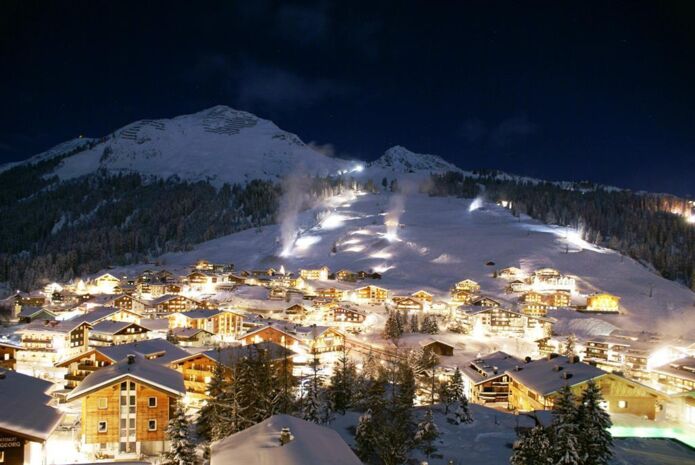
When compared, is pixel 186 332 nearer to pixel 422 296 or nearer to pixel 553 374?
pixel 553 374

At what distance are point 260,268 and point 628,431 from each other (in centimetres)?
10118

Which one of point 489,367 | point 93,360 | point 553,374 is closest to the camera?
point 553,374

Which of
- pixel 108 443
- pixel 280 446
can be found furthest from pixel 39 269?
pixel 280 446

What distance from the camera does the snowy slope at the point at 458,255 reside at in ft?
255

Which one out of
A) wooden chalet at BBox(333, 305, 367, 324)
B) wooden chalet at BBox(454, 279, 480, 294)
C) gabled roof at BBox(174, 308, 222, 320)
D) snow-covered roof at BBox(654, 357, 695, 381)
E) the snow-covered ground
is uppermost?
wooden chalet at BBox(454, 279, 480, 294)

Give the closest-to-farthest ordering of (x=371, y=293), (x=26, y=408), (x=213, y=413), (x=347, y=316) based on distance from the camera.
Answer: (x=26, y=408), (x=213, y=413), (x=347, y=316), (x=371, y=293)

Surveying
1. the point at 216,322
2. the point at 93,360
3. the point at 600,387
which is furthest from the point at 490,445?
the point at 216,322

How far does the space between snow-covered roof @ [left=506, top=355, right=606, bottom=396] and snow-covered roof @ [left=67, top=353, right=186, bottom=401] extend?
2204 cm

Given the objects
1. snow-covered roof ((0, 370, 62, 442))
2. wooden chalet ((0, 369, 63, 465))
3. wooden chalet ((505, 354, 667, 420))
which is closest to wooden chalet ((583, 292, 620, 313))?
wooden chalet ((505, 354, 667, 420))

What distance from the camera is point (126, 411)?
23719 mm

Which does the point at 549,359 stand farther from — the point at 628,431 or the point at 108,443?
the point at 108,443

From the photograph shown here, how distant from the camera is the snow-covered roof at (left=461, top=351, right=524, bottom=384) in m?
40.0

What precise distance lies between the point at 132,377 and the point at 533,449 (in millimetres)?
17989

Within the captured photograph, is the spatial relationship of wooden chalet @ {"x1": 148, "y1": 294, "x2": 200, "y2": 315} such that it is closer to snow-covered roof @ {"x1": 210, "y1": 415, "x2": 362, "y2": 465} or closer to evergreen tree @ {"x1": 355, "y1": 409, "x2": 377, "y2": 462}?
evergreen tree @ {"x1": 355, "y1": 409, "x2": 377, "y2": 462}
